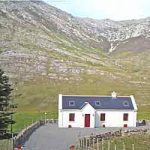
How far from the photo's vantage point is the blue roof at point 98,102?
3816 inches

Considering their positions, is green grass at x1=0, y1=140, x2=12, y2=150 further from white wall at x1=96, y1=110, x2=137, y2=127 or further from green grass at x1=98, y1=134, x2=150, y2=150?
white wall at x1=96, y1=110, x2=137, y2=127

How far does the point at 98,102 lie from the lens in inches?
3895

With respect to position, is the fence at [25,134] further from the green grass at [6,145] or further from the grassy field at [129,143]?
the grassy field at [129,143]

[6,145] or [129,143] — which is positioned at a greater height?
[6,145]

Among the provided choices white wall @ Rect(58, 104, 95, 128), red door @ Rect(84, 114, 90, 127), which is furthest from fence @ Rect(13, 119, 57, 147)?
red door @ Rect(84, 114, 90, 127)

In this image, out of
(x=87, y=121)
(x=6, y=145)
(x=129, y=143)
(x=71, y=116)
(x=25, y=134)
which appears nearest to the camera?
(x=6, y=145)

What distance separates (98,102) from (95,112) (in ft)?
10.1

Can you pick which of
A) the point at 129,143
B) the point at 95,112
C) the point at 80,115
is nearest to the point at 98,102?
the point at 95,112

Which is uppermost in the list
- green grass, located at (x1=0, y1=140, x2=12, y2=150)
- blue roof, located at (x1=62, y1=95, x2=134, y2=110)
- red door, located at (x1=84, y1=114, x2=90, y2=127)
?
blue roof, located at (x1=62, y1=95, x2=134, y2=110)

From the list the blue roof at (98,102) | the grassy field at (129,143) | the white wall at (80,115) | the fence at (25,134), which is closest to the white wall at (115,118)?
the blue roof at (98,102)

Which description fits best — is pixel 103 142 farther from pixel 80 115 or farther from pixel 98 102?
pixel 98 102

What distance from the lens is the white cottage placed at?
95.9 metres

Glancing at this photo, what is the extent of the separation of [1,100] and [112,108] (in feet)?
109

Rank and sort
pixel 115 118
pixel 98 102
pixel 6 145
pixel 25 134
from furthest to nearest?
pixel 98 102 < pixel 115 118 < pixel 25 134 < pixel 6 145
